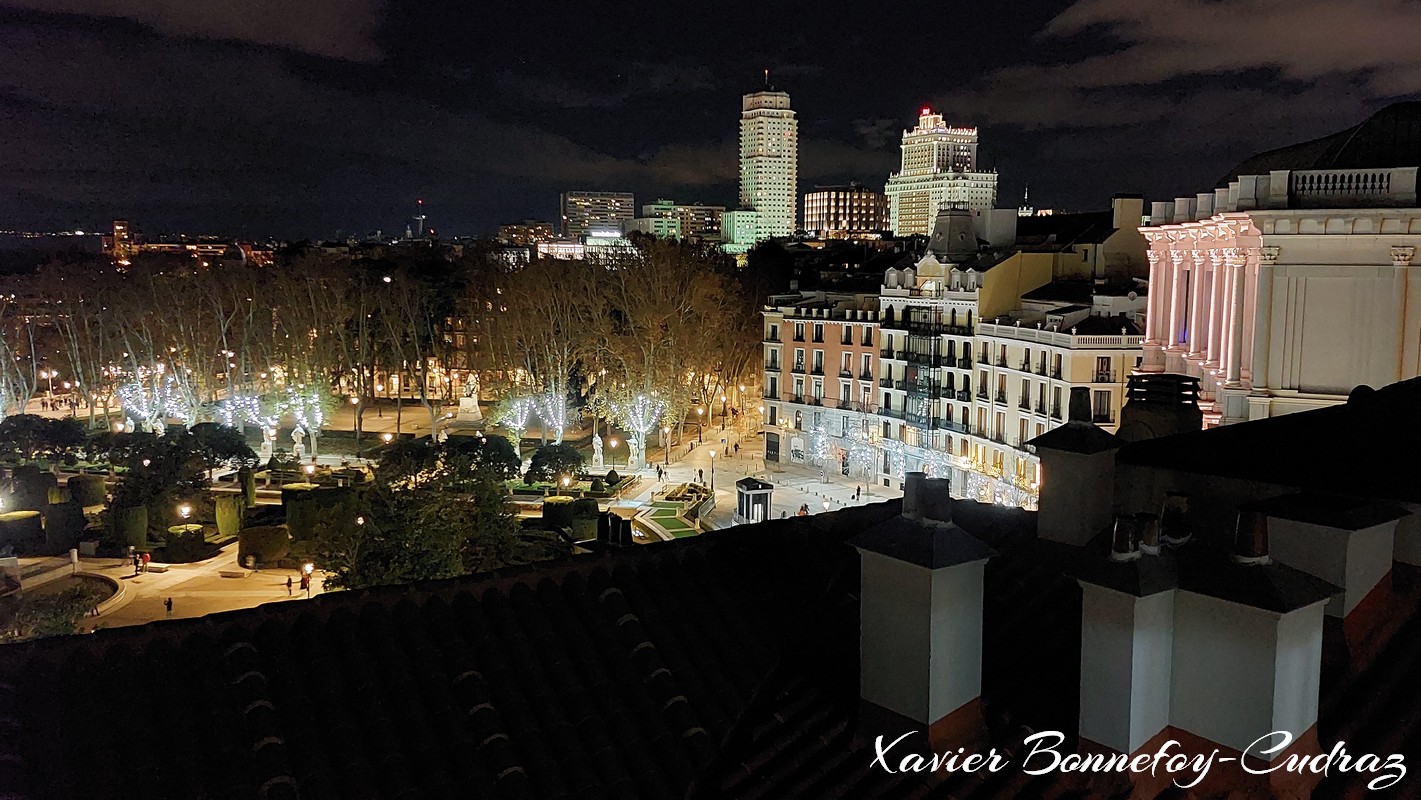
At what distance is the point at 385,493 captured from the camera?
23.7 meters

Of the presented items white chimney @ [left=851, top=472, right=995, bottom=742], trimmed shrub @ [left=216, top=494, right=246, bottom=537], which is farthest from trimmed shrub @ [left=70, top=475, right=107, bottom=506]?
white chimney @ [left=851, top=472, right=995, bottom=742]

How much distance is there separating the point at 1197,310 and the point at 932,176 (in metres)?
→ 160

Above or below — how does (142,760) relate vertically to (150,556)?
above

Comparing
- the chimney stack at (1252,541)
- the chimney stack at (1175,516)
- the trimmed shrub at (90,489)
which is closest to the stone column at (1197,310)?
the chimney stack at (1175,516)

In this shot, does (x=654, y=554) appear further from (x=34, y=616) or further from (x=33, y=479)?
(x=33, y=479)

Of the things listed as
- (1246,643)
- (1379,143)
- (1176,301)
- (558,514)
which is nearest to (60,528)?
(558,514)

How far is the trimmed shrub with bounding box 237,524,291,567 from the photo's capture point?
28672mm

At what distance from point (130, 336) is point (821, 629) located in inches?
2294

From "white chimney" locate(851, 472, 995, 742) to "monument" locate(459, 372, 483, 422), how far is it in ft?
174

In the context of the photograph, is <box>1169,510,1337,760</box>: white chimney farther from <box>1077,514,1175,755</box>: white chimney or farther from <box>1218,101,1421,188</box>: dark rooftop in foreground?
<box>1218,101,1421,188</box>: dark rooftop in foreground

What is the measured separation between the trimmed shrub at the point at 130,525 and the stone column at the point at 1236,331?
28530 millimetres

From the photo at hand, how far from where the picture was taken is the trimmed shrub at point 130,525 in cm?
2973

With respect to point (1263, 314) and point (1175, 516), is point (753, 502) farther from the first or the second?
point (1175, 516)

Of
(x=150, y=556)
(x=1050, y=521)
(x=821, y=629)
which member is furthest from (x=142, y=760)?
(x=150, y=556)
